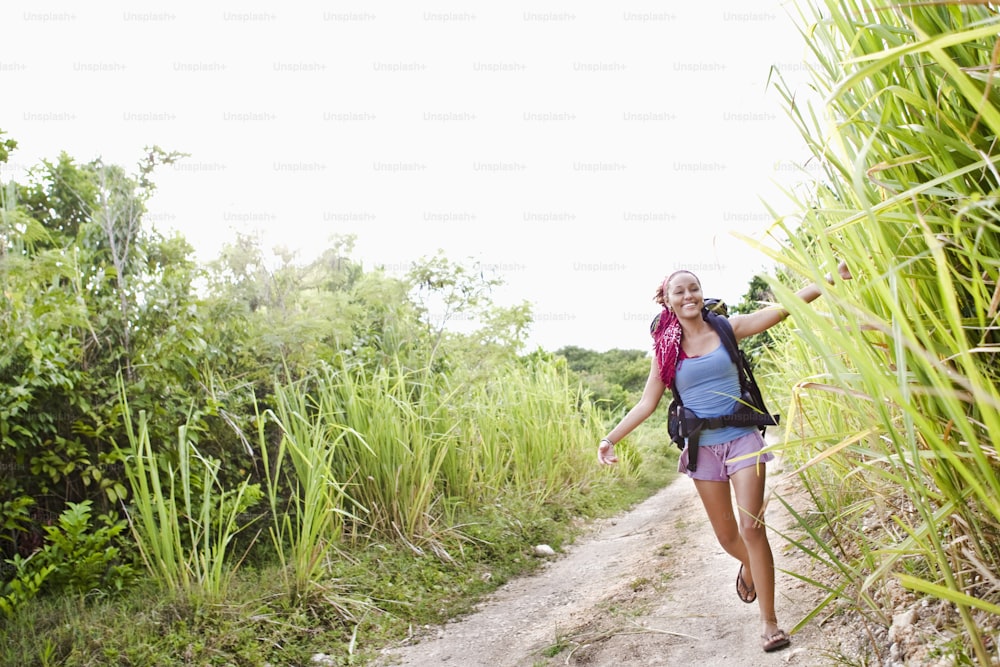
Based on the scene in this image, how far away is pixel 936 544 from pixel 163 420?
4058 millimetres

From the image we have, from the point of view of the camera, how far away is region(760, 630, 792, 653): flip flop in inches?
119

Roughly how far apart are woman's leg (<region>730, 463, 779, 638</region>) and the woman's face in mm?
753

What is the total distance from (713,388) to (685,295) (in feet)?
1.43

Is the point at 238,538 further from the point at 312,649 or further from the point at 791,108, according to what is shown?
the point at 791,108

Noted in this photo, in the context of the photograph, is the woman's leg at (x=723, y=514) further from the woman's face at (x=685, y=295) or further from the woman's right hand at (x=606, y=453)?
the woman's face at (x=685, y=295)

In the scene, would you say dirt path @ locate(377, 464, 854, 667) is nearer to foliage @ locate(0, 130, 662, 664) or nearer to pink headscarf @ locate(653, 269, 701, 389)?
foliage @ locate(0, 130, 662, 664)

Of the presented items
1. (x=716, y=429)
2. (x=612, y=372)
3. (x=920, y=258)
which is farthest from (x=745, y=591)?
(x=612, y=372)

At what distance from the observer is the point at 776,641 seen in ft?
9.96

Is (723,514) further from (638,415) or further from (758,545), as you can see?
(638,415)

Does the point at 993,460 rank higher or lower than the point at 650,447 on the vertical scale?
higher

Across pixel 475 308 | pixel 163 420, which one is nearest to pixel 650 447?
pixel 475 308

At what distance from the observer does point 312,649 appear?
393 cm

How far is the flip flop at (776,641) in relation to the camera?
303 centimetres

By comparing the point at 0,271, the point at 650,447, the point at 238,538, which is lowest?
the point at 650,447
